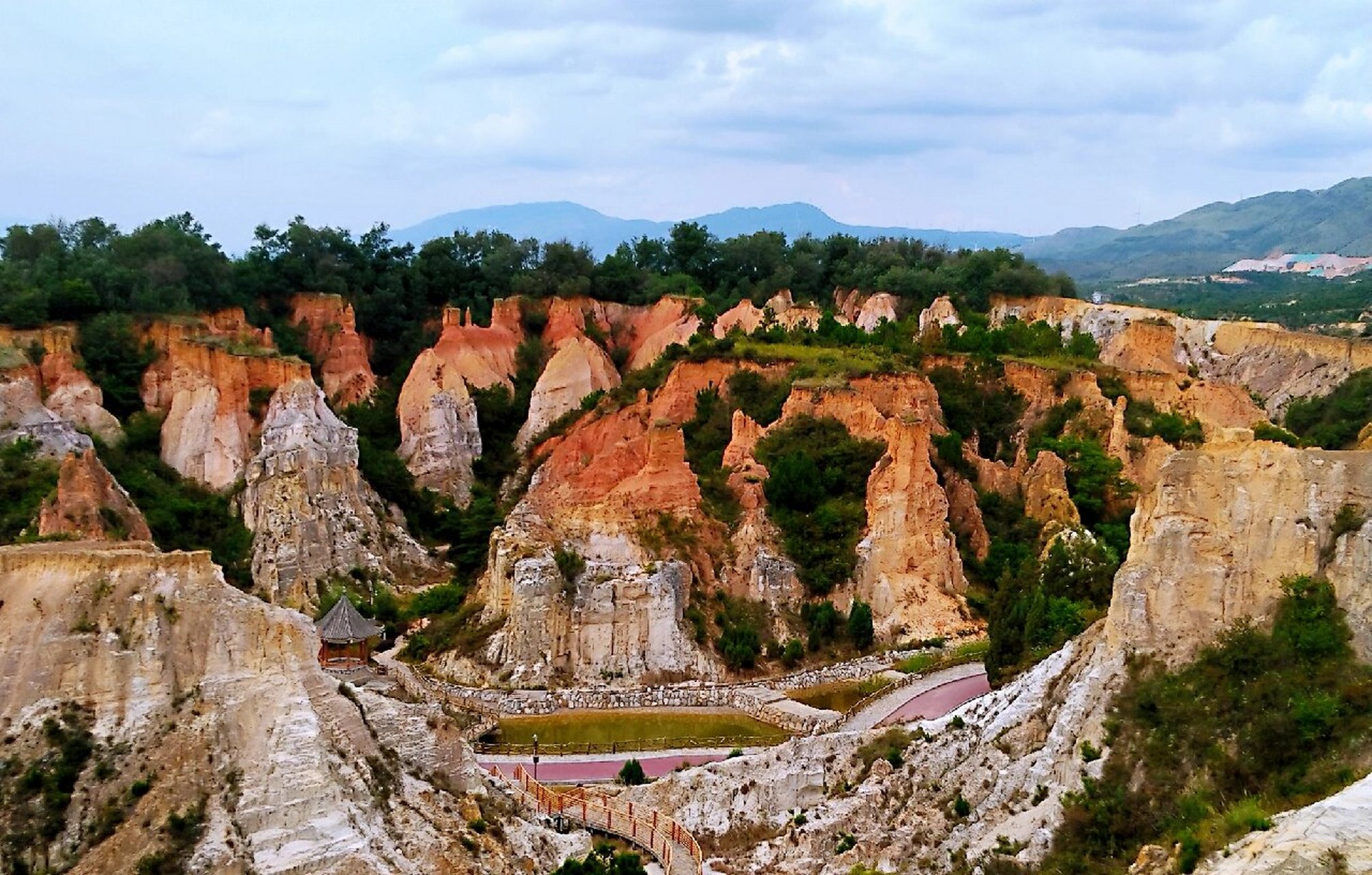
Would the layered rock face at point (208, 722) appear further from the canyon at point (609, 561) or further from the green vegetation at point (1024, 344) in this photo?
the green vegetation at point (1024, 344)

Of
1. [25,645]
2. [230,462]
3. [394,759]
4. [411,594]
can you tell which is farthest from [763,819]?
[230,462]

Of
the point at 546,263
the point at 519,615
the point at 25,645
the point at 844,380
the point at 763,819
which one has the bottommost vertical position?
the point at 763,819

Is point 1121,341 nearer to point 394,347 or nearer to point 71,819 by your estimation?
point 394,347

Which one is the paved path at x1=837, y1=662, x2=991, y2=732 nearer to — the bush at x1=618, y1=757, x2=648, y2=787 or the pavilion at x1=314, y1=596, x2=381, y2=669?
the bush at x1=618, y1=757, x2=648, y2=787

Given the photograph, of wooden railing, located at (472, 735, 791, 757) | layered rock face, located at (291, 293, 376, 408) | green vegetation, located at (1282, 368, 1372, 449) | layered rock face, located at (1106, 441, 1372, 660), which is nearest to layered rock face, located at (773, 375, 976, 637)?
wooden railing, located at (472, 735, 791, 757)

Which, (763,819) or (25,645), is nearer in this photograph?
(25,645)

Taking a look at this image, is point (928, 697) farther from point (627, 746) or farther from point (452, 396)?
point (452, 396)
